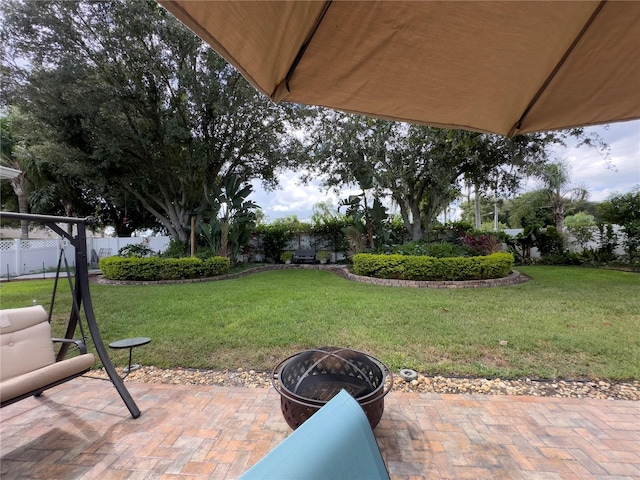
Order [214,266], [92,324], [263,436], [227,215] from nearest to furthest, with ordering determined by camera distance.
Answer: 1. [263,436]
2. [92,324]
3. [214,266]
4. [227,215]

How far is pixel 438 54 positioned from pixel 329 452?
1696mm

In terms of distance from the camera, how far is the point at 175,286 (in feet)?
27.3

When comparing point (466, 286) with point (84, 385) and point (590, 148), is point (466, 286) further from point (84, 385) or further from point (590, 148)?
point (84, 385)

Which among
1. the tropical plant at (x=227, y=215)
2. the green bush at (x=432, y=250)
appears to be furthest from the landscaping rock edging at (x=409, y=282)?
the tropical plant at (x=227, y=215)

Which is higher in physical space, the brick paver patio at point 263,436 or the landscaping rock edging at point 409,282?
the landscaping rock edging at point 409,282

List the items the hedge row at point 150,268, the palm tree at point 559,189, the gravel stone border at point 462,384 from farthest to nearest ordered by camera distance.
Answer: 1. the palm tree at point 559,189
2. the hedge row at point 150,268
3. the gravel stone border at point 462,384

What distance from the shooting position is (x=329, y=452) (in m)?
0.75

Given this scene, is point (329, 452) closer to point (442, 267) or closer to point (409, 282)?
point (409, 282)

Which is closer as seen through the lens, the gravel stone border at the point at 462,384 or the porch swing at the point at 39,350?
the porch swing at the point at 39,350

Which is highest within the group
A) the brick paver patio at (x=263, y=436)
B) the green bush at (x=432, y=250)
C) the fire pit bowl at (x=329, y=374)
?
the green bush at (x=432, y=250)

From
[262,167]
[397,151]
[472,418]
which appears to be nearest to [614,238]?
[397,151]

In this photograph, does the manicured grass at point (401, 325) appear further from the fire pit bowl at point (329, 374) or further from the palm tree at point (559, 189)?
the palm tree at point (559, 189)

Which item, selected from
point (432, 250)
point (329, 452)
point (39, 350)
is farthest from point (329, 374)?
point (432, 250)

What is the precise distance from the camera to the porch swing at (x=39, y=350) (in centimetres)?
197
